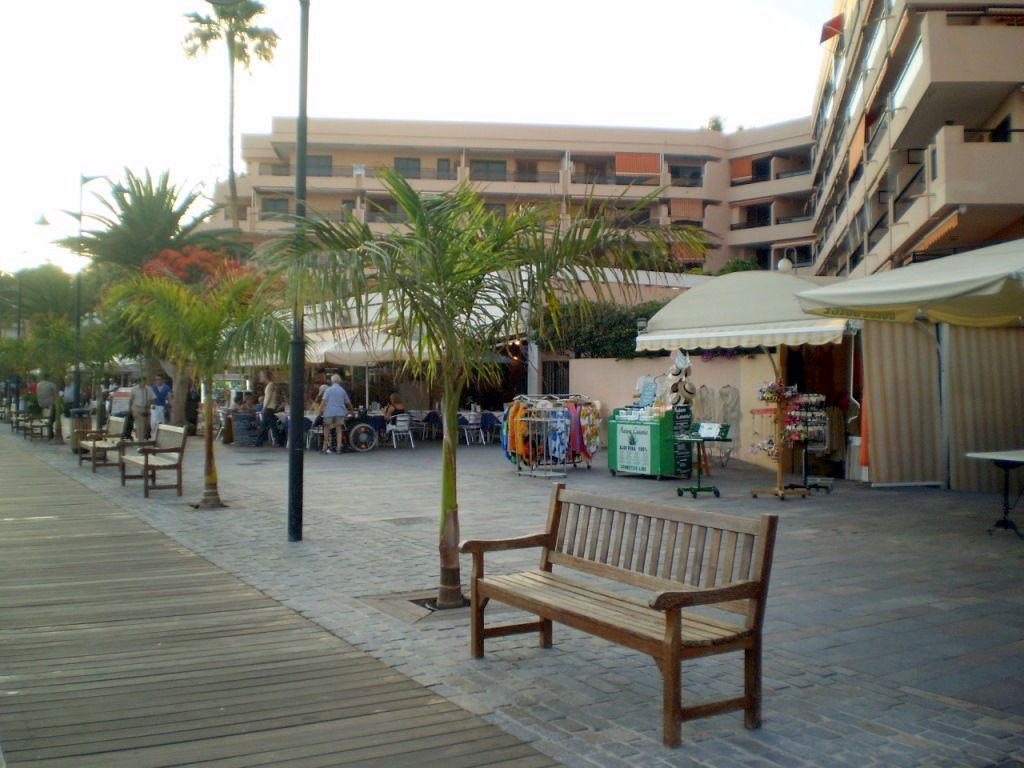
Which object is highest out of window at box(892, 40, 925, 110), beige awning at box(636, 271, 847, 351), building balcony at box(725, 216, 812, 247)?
building balcony at box(725, 216, 812, 247)

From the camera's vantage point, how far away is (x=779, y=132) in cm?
5566

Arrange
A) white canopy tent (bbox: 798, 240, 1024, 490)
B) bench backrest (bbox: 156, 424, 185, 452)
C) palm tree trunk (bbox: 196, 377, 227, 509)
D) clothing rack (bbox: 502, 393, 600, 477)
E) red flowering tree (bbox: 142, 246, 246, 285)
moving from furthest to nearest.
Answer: red flowering tree (bbox: 142, 246, 246, 285) → clothing rack (bbox: 502, 393, 600, 477) → bench backrest (bbox: 156, 424, 185, 452) → white canopy tent (bbox: 798, 240, 1024, 490) → palm tree trunk (bbox: 196, 377, 227, 509)

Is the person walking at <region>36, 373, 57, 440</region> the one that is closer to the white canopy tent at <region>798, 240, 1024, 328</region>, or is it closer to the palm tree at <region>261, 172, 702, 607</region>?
the palm tree at <region>261, 172, 702, 607</region>

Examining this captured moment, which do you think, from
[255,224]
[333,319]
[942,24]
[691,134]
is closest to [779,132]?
[691,134]

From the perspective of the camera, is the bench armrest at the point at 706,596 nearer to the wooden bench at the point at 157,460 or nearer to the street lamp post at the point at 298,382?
the street lamp post at the point at 298,382

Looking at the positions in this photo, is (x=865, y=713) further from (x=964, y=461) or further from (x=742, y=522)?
(x=964, y=461)

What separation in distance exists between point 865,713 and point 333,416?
16.7 metres

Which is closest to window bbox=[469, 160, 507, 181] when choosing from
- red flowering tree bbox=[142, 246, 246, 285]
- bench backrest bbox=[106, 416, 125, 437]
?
red flowering tree bbox=[142, 246, 246, 285]

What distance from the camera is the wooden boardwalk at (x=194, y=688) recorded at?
387cm

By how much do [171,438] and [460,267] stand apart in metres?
8.66

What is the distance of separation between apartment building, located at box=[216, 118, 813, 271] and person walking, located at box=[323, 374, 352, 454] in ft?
119

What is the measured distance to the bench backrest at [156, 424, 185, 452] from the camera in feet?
43.2

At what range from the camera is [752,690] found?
419cm

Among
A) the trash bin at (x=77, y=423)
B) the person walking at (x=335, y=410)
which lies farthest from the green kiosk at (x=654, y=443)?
the trash bin at (x=77, y=423)
